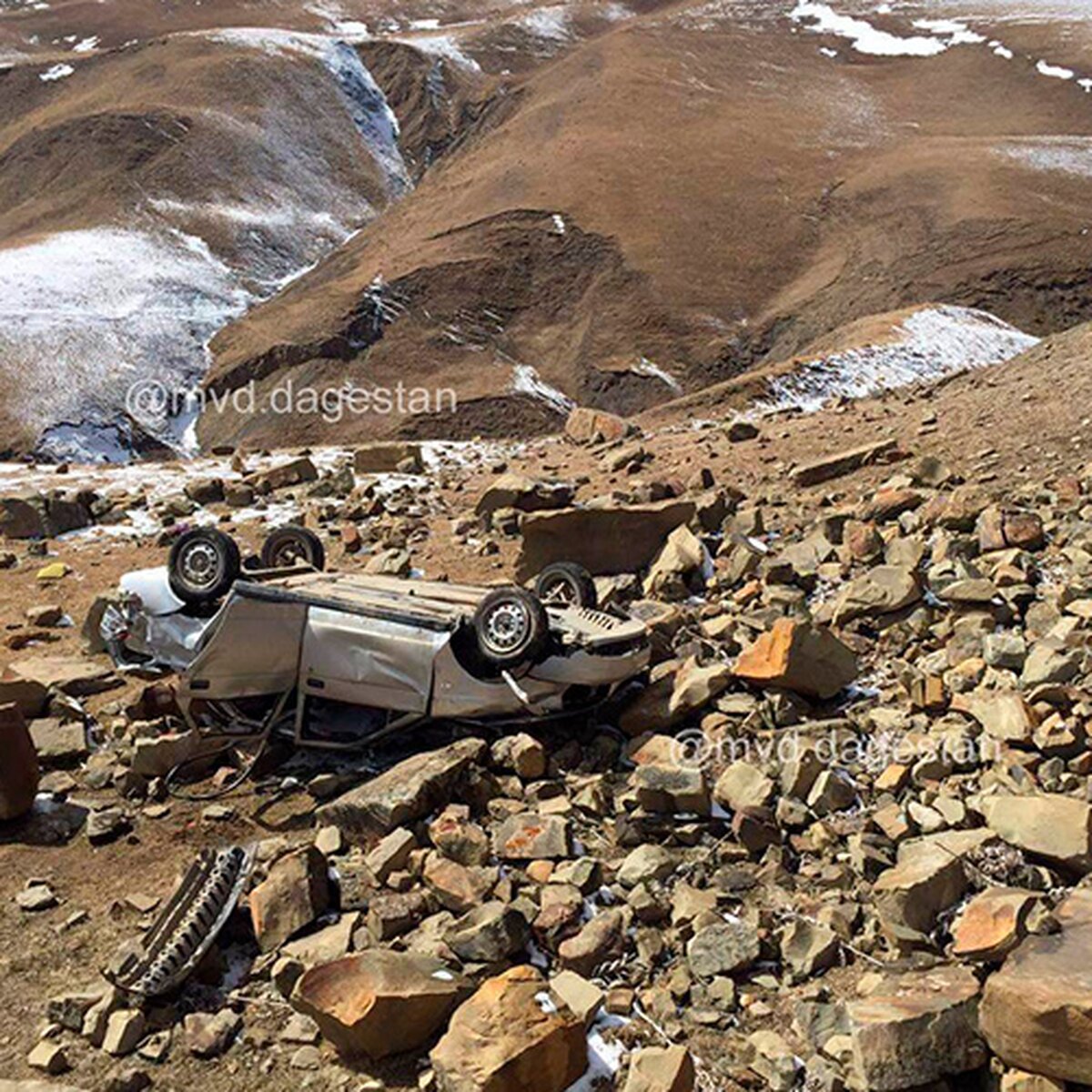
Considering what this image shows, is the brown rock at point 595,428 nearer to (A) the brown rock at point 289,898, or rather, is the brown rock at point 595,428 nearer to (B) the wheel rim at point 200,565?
(B) the wheel rim at point 200,565

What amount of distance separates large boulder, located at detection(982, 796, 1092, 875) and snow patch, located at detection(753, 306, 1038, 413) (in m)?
15.8

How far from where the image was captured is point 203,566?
8664mm

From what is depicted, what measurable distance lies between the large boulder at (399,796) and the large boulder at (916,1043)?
2.96 metres

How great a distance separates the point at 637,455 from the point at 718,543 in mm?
4826

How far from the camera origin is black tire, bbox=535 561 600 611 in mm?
8703

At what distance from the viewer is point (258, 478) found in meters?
17.2

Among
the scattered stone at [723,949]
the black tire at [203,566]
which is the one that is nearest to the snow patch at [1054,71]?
the black tire at [203,566]

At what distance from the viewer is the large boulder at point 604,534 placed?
11.0 meters

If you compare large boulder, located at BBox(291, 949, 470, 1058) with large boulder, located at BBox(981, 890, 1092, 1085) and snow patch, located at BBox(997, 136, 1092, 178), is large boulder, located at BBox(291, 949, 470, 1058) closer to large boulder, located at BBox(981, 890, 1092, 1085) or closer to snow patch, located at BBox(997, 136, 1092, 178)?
large boulder, located at BBox(981, 890, 1092, 1085)

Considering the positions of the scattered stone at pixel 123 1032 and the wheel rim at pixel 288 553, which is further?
the wheel rim at pixel 288 553

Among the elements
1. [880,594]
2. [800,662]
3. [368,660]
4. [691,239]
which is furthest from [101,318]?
[800,662]

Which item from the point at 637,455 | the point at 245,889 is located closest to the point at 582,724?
the point at 245,889

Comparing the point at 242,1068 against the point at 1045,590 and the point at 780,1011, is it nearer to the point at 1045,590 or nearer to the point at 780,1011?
the point at 780,1011

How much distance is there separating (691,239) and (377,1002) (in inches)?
1824
